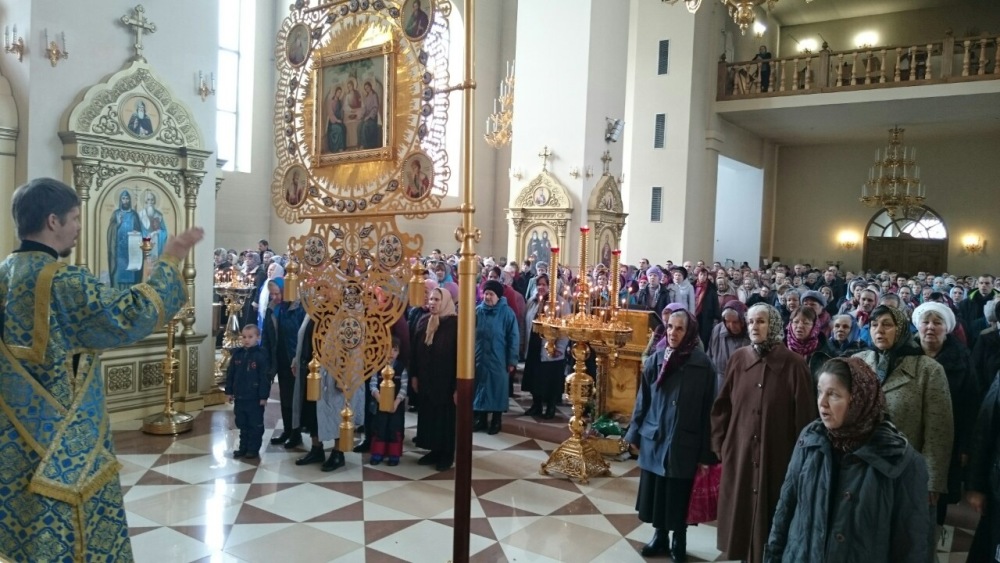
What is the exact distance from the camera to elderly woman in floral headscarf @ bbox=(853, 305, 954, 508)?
3596 mm

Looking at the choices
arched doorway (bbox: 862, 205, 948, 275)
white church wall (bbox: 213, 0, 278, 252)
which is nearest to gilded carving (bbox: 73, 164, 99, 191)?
white church wall (bbox: 213, 0, 278, 252)

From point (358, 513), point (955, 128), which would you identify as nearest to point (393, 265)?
point (358, 513)

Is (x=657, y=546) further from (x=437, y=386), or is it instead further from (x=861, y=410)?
(x=437, y=386)

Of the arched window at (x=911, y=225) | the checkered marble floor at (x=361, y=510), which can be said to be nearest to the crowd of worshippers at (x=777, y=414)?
the checkered marble floor at (x=361, y=510)

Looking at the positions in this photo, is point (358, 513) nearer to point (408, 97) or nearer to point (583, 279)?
point (583, 279)

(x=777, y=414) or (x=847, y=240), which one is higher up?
(x=847, y=240)

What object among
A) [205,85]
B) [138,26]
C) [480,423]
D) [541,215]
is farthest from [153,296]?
[541,215]

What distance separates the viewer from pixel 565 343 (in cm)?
773

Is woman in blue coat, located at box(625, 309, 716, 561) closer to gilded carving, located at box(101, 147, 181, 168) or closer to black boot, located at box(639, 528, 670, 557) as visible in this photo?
black boot, located at box(639, 528, 670, 557)

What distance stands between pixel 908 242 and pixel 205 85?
2094 cm

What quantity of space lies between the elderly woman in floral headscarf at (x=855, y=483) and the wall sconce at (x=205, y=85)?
692 centimetres

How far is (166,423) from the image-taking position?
260 inches

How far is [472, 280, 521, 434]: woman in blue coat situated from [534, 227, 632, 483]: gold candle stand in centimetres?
106

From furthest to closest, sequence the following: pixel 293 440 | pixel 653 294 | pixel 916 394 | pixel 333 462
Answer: pixel 653 294 → pixel 293 440 → pixel 333 462 → pixel 916 394
